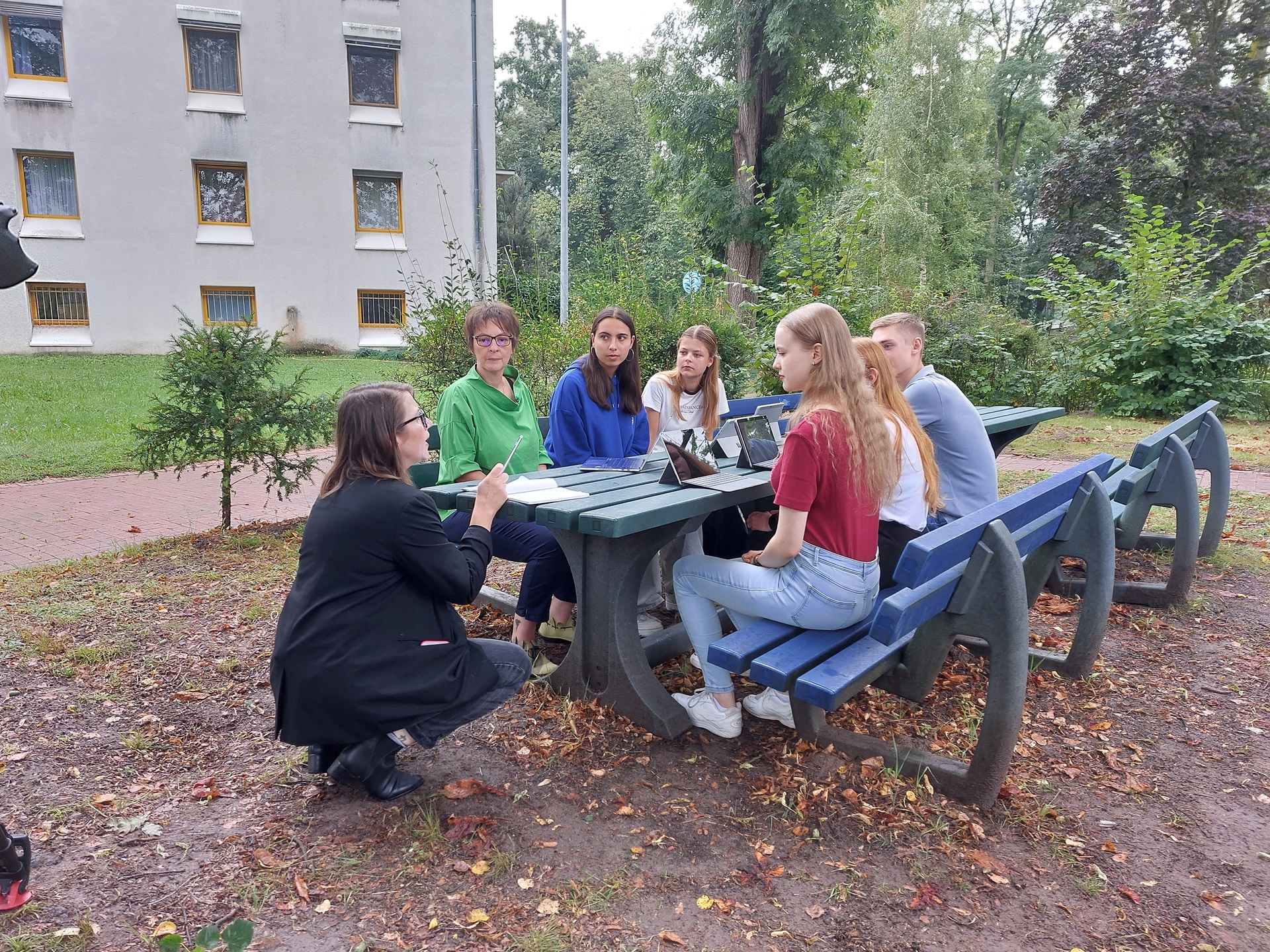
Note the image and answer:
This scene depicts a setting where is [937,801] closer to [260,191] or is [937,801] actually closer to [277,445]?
[277,445]

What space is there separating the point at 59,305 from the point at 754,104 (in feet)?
56.8

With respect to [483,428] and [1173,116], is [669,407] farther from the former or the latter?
[1173,116]

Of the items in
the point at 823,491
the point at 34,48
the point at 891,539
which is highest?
the point at 34,48

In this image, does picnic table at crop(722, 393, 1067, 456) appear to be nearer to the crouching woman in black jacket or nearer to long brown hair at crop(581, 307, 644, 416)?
long brown hair at crop(581, 307, 644, 416)

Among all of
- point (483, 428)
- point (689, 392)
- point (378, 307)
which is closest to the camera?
point (483, 428)

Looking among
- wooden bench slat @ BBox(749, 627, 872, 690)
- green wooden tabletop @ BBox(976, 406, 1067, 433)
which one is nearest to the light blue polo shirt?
wooden bench slat @ BBox(749, 627, 872, 690)

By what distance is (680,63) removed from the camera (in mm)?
17484

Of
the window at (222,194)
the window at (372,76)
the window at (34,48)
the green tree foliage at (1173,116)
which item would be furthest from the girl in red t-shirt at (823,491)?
the window at (34,48)

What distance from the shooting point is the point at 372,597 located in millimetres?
2463

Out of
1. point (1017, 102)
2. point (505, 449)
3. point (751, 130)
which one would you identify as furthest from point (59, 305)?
point (1017, 102)

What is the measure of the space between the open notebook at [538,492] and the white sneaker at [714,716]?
0.86m

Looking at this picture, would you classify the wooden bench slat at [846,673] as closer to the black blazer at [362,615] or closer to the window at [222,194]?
the black blazer at [362,615]

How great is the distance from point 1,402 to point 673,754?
14064 mm

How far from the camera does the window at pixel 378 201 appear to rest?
22.8 meters
